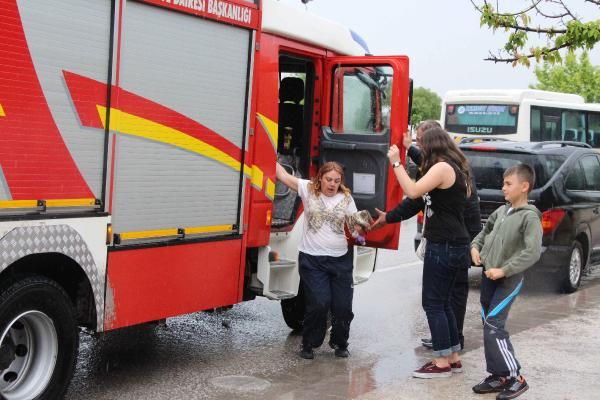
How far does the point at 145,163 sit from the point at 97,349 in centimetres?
208

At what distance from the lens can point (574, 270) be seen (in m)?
11.2

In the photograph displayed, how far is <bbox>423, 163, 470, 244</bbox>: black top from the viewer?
659cm

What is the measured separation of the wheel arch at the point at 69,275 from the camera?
17.4ft

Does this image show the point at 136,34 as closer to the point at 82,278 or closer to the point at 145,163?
the point at 145,163

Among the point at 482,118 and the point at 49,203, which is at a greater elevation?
the point at 482,118

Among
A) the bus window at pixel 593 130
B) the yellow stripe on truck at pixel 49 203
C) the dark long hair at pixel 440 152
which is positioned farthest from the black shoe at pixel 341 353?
the bus window at pixel 593 130

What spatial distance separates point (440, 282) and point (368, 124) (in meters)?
1.79

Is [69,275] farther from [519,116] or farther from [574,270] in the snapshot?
[519,116]

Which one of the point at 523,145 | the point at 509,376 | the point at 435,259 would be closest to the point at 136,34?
the point at 435,259

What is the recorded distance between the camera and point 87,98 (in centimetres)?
538

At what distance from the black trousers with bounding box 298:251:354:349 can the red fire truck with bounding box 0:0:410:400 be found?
0.33m

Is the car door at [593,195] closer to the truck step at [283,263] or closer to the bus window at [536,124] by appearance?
the truck step at [283,263]

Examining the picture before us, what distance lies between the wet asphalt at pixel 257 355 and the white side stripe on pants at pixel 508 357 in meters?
0.81

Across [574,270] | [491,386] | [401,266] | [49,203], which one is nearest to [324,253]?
[491,386]
